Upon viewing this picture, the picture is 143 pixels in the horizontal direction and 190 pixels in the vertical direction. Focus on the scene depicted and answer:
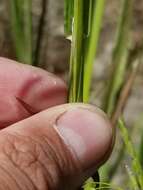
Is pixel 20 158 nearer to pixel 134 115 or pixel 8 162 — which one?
pixel 8 162

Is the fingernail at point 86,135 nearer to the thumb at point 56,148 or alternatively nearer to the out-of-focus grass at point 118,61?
the thumb at point 56,148

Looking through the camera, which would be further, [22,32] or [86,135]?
[22,32]

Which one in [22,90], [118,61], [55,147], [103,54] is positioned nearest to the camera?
[55,147]

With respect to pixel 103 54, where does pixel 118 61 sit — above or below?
above

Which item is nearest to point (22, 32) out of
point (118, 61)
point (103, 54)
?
point (118, 61)

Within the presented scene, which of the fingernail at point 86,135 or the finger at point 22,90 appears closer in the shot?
the fingernail at point 86,135

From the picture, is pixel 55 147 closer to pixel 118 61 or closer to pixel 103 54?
pixel 118 61

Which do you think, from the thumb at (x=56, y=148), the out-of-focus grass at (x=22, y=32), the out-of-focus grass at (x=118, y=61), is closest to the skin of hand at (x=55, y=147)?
the thumb at (x=56, y=148)
